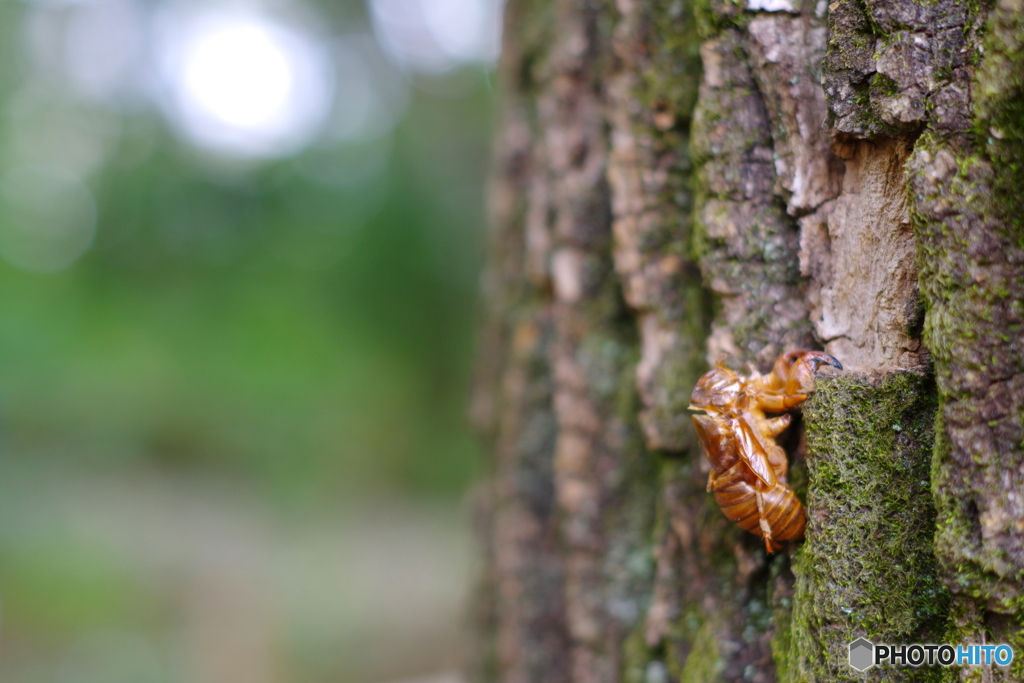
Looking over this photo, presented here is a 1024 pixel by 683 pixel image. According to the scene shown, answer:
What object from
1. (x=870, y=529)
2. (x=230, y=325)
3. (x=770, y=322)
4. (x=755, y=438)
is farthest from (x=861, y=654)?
(x=230, y=325)

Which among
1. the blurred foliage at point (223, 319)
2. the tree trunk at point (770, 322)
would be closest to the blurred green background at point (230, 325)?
the blurred foliage at point (223, 319)

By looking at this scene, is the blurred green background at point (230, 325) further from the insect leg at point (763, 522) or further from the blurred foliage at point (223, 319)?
the insect leg at point (763, 522)

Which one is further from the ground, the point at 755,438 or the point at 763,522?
the point at 755,438

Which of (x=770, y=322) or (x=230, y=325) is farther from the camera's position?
(x=230, y=325)

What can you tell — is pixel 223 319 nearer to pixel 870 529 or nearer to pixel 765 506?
pixel 765 506

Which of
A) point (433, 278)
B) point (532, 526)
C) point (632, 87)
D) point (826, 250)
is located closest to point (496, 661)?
point (532, 526)

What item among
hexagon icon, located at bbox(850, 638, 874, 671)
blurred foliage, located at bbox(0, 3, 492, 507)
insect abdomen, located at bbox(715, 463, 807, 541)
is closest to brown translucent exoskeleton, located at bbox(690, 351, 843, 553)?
insect abdomen, located at bbox(715, 463, 807, 541)
